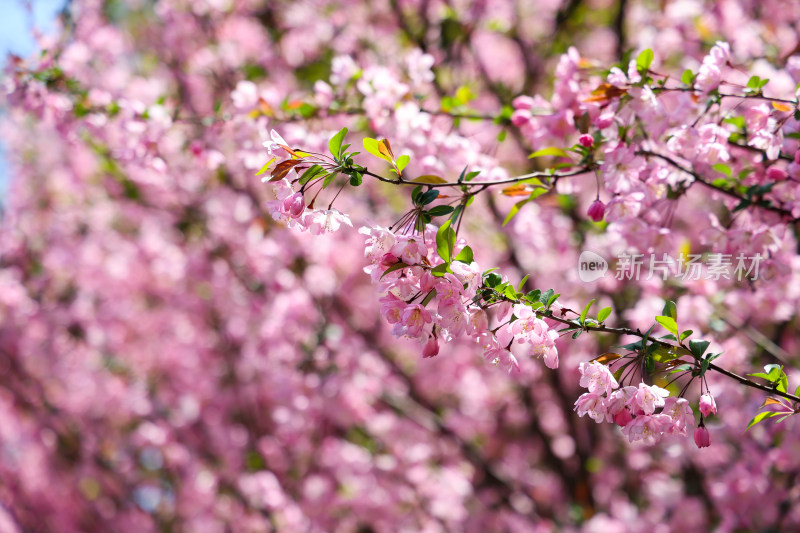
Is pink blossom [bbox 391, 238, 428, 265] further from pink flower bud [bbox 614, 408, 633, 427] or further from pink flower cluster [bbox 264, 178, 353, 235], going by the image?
pink flower bud [bbox 614, 408, 633, 427]

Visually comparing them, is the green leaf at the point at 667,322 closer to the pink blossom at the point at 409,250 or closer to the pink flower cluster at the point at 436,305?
the pink flower cluster at the point at 436,305

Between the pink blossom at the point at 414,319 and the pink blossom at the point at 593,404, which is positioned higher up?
the pink blossom at the point at 414,319

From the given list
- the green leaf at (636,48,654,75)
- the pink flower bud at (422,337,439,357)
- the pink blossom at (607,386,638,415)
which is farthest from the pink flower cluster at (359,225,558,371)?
the green leaf at (636,48,654,75)

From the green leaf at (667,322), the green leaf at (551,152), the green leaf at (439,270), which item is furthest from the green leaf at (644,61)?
the green leaf at (439,270)

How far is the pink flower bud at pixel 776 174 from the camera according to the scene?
1.74 metres

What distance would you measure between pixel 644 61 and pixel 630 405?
2.97ft

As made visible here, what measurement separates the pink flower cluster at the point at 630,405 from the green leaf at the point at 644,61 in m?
0.83

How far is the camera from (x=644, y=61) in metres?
1.65

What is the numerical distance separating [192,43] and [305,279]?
2164 millimetres

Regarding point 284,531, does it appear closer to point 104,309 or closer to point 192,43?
point 104,309

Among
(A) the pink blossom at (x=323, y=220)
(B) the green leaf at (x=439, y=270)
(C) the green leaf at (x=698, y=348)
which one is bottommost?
(C) the green leaf at (x=698, y=348)

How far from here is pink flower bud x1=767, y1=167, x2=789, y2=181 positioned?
5.72ft

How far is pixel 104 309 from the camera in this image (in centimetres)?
560

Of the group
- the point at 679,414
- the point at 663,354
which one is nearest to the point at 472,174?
the point at 663,354
